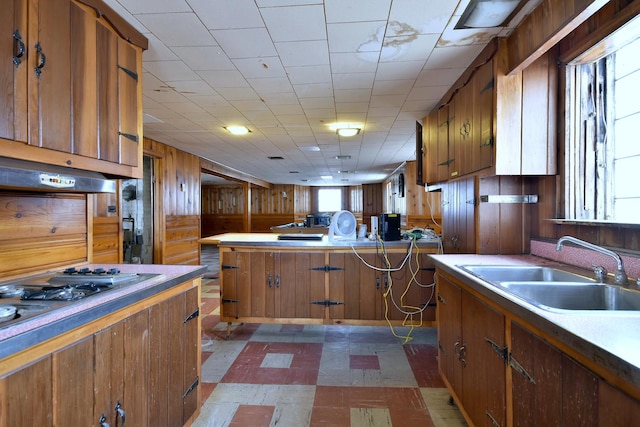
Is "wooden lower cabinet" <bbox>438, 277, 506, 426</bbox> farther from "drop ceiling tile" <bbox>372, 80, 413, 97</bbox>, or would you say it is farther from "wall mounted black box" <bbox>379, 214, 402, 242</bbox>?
"drop ceiling tile" <bbox>372, 80, 413, 97</bbox>

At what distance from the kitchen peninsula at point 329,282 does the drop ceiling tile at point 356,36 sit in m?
1.71

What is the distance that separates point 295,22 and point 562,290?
6.92 feet

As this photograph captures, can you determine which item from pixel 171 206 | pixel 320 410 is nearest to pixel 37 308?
pixel 320 410

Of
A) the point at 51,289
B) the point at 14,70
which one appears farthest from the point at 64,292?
the point at 14,70

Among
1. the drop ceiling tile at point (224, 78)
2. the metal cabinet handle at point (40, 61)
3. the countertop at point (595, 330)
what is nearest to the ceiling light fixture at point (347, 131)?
the drop ceiling tile at point (224, 78)

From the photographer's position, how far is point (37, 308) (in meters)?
1.06

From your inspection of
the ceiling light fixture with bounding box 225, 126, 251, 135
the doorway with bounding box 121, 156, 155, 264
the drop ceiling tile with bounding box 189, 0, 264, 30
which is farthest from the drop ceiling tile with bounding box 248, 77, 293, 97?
the doorway with bounding box 121, 156, 155, 264

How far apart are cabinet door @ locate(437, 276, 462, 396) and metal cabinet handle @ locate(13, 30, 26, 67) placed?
2331 mm

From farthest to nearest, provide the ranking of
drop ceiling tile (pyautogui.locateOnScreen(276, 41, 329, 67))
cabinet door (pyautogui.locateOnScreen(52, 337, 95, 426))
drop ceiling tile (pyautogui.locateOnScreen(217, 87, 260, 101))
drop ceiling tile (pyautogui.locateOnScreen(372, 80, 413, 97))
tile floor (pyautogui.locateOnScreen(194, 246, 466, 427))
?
drop ceiling tile (pyautogui.locateOnScreen(217, 87, 260, 101))
drop ceiling tile (pyautogui.locateOnScreen(372, 80, 413, 97))
drop ceiling tile (pyautogui.locateOnScreen(276, 41, 329, 67))
tile floor (pyautogui.locateOnScreen(194, 246, 466, 427))
cabinet door (pyautogui.locateOnScreen(52, 337, 95, 426))

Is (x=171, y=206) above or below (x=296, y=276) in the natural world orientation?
above

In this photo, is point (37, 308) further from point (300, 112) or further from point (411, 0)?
point (300, 112)

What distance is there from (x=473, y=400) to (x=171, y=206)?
17.5 ft

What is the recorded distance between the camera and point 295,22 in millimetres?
1939

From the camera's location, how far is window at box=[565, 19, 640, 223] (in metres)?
1.64
